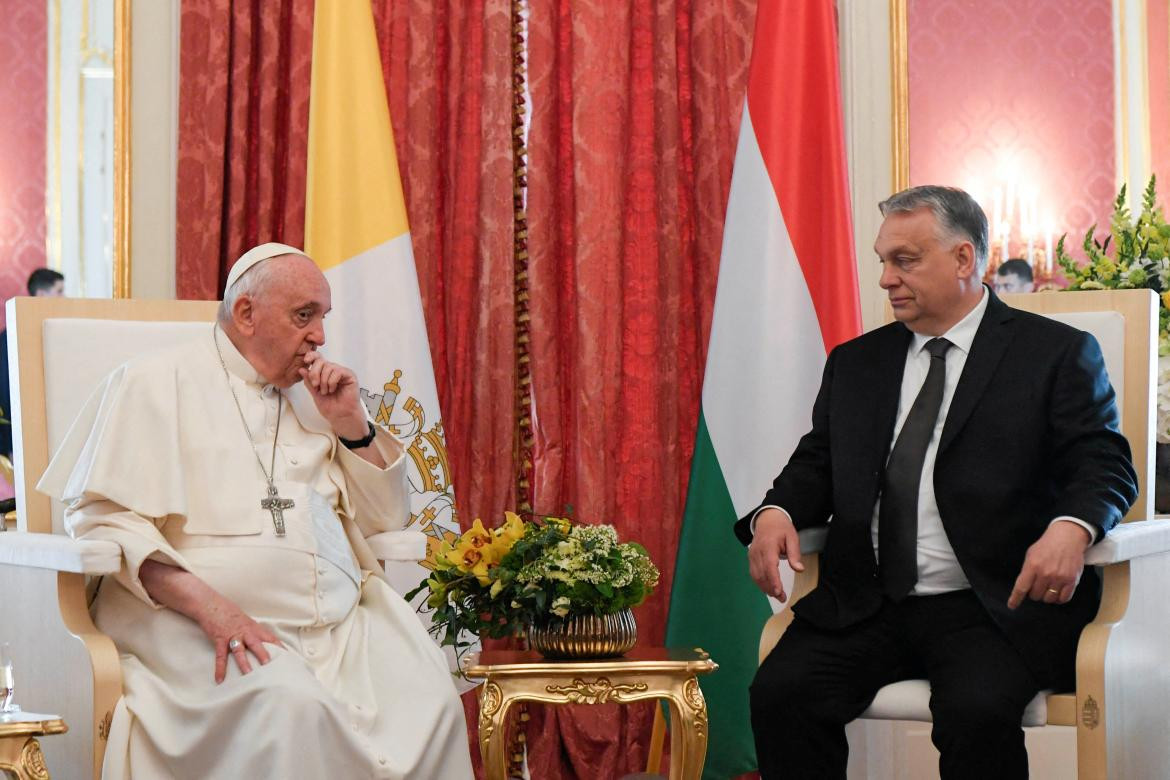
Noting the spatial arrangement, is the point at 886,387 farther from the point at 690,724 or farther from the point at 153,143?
the point at 153,143

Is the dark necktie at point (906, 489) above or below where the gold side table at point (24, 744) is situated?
above

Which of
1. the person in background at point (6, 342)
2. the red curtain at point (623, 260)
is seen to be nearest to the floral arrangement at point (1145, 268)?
the red curtain at point (623, 260)

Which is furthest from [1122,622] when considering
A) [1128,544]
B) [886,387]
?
[886,387]

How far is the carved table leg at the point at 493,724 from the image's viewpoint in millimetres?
3002

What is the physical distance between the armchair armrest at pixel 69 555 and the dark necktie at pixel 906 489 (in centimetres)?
157

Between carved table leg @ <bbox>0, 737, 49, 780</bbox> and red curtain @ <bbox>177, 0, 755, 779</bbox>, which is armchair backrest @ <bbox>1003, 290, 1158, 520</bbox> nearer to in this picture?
red curtain @ <bbox>177, 0, 755, 779</bbox>

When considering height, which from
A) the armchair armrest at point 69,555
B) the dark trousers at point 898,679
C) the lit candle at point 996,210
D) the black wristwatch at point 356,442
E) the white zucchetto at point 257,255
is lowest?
the dark trousers at point 898,679

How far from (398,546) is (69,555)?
725mm

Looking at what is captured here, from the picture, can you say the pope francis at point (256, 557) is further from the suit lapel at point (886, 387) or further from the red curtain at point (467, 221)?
the red curtain at point (467, 221)

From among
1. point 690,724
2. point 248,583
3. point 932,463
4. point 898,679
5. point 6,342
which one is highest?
point 6,342

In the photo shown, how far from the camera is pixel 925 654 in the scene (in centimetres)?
280

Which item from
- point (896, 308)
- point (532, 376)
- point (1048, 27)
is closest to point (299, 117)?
point (532, 376)

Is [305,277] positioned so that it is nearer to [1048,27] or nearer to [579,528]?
[579,528]

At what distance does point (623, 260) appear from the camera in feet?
14.0
